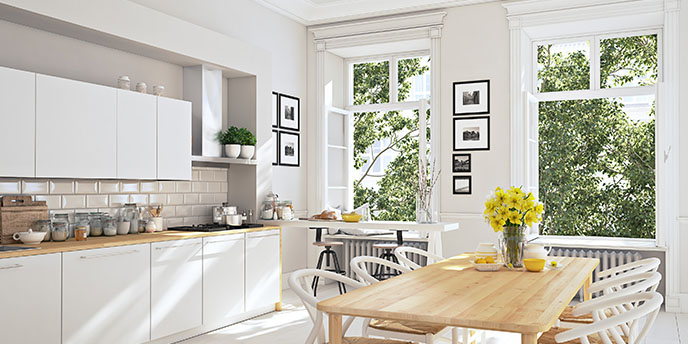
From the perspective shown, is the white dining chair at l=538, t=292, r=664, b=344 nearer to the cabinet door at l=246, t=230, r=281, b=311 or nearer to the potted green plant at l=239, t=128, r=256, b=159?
the cabinet door at l=246, t=230, r=281, b=311

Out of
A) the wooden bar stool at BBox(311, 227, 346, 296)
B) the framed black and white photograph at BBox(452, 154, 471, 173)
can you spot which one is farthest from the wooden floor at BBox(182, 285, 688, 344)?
the framed black and white photograph at BBox(452, 154, 471, 173)

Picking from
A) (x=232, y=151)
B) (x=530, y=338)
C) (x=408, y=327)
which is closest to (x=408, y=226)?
(x=232, y=151)

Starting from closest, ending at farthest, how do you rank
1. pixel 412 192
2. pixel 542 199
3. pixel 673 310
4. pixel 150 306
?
pixel 150 306, pixel 673 310, pixel 542 199, pixel 412 192

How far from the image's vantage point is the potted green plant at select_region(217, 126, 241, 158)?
5969 millimetres

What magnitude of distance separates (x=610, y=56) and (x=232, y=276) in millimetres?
4732

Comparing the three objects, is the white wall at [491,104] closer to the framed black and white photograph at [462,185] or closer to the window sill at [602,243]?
the framed black and white photograph at [462,185]

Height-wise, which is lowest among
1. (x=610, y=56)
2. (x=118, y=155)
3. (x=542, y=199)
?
(x=542, y=199)

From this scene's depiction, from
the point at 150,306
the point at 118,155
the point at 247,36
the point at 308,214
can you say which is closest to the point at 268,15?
the point at 247,36

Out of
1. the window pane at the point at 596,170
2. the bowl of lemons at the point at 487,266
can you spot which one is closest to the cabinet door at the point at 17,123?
the bowl of lemons at the point at 487,266

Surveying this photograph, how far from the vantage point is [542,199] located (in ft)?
25.2

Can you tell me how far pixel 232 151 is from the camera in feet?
19.6

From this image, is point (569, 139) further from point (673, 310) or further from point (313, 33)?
point (313, 33)

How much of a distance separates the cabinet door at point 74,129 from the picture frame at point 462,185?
374cm

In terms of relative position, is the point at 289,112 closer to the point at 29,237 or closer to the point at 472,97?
the point at 472,97
